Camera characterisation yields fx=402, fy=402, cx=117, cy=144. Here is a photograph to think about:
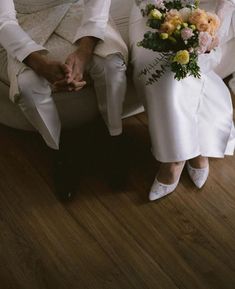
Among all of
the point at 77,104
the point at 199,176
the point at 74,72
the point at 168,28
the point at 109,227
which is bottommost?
the point at 109,227

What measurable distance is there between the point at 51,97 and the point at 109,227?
565 millimetres

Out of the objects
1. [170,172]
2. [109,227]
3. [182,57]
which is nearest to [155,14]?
[182,57]

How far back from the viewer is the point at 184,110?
155cm

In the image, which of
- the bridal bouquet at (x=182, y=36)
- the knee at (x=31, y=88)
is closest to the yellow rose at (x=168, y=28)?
the bridal bouquet at (x=182, y=36)

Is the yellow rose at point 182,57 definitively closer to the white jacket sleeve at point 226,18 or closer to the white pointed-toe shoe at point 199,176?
the white jacket sleeve at point 226,18

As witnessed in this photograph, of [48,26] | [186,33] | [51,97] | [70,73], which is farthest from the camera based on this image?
[48,26]

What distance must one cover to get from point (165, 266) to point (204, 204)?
33 centimetres

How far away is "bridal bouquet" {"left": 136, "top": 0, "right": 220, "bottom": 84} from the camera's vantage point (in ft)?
4.42

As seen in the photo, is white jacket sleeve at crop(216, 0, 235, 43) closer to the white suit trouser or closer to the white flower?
the white flower

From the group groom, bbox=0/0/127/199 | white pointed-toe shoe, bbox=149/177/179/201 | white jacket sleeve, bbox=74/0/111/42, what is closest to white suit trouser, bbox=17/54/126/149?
groom, bbox=0/0/127/199

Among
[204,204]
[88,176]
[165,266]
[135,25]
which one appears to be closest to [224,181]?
[204,204]

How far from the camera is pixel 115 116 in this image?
161cm

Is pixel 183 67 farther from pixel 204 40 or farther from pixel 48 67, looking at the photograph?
pixel 48 67

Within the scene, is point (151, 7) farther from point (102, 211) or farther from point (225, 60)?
point (102, 211)
